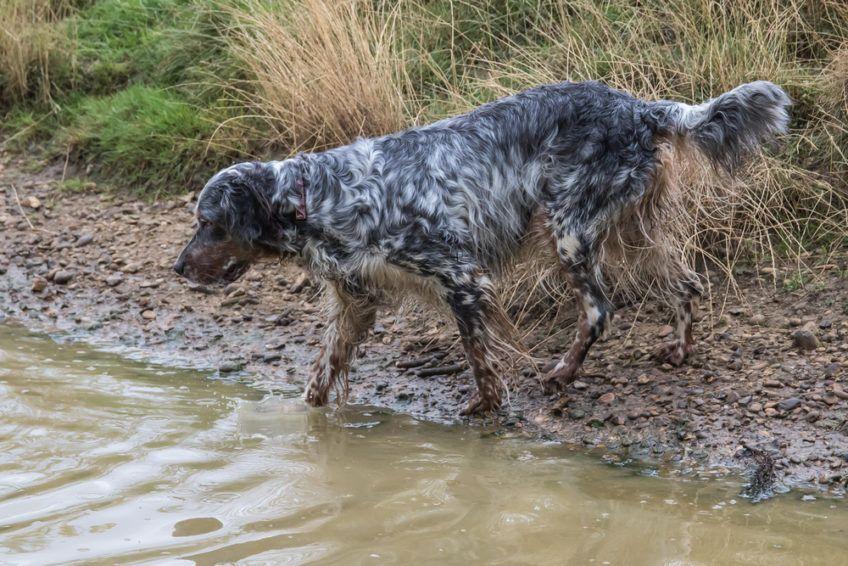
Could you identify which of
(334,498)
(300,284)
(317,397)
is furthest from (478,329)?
(300,284)

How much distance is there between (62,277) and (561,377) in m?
3.81

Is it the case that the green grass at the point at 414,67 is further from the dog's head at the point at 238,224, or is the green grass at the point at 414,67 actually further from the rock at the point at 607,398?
the dog's head at the point at 238,224

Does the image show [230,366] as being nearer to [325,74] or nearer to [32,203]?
[325,74]

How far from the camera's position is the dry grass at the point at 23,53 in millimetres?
9414

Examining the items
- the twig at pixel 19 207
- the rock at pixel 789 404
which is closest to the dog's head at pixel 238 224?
the rock at pixel 789 404

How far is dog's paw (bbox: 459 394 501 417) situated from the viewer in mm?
5477

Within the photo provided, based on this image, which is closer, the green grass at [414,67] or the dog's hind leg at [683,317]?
the dog's hind leg at [683,317]

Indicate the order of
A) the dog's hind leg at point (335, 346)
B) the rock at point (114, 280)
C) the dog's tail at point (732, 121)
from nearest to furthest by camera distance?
the dog's tail at point (732, 121) < the dog's hind leg at point (335, 346) < the rock at point (114, 280)

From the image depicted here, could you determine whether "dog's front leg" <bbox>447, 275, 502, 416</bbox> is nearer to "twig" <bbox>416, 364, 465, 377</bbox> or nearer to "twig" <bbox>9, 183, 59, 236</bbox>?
"twig" <bbox>416, 364, 465, 377</bbox>

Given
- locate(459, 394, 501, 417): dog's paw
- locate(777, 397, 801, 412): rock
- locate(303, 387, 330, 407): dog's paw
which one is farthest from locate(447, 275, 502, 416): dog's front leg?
locate(777, 397, 801, 412): rock

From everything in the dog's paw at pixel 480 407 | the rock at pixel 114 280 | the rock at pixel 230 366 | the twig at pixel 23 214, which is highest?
the twig at pixel 23 214

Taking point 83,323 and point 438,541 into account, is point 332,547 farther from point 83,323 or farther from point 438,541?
point 83,323

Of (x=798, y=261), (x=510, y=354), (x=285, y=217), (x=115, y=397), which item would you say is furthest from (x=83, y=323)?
(x=798, y=261)

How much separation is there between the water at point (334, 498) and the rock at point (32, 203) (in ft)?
10.6
